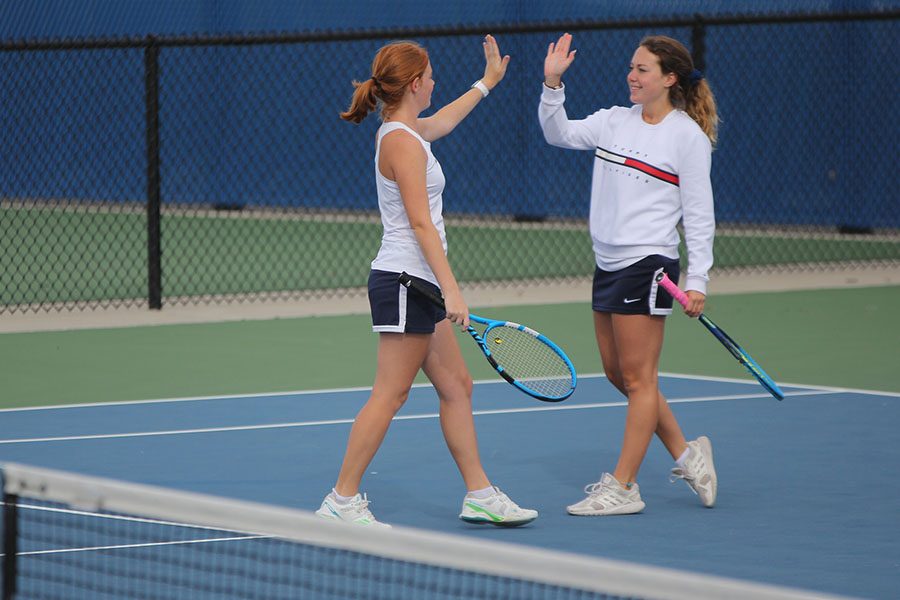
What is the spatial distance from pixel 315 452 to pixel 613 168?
2.01 m

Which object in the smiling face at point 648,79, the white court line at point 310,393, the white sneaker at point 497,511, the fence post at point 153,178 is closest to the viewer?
the white sneaker at point 497,511

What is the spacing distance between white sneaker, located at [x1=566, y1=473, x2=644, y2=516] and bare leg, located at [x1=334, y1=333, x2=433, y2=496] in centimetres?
84

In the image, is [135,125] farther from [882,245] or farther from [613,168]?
[613,168]

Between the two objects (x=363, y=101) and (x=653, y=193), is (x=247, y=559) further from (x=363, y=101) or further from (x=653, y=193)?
(x=653, y=193)

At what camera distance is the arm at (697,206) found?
21.1 feet

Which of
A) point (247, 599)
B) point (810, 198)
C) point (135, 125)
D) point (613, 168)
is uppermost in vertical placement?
point (135, 125)

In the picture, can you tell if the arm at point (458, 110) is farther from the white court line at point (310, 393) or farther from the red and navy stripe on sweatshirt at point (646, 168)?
the white court line at point (310, 393)

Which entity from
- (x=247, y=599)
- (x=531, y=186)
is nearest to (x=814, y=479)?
(x=247, y=599)

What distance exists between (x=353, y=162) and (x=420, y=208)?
14552mm

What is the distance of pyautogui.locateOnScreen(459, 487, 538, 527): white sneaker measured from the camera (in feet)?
20.7

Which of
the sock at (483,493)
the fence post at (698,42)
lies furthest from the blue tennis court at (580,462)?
the fence post at (698,42)

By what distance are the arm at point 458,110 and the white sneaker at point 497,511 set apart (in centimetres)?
128

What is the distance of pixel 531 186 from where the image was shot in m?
19.4

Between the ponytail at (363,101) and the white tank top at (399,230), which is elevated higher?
the ponytail at (363,101)
